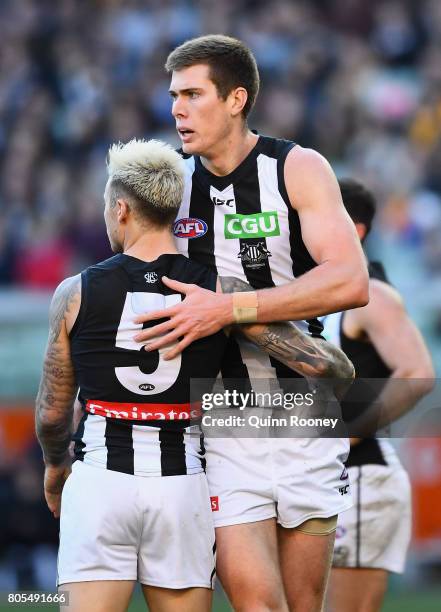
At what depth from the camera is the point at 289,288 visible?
3.93 m

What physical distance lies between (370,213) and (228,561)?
2060mm

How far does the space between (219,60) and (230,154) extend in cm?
35

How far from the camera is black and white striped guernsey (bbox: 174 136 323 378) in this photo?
4160 mm

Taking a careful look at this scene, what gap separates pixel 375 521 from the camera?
5293 millimetres

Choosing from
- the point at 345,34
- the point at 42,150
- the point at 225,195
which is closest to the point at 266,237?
the point at 225,195

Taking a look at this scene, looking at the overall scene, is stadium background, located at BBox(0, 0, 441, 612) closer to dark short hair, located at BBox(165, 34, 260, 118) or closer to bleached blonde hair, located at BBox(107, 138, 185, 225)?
dark short hair, located at BBox(165, 34, 260, 118)

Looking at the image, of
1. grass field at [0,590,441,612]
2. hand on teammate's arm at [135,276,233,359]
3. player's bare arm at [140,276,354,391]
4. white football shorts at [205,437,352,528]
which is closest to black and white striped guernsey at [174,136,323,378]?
player's bare arm at [140,276,354,391]

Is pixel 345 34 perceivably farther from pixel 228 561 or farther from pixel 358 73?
pixel 228 561

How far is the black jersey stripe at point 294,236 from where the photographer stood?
4129 millimetres

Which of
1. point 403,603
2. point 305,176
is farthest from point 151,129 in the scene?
point 305,176

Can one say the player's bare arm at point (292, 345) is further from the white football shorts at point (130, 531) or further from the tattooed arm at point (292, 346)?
the white football shorts at point (130, 531)

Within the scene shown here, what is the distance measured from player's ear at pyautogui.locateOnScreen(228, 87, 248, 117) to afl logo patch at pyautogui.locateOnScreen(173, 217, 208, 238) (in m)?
0.43

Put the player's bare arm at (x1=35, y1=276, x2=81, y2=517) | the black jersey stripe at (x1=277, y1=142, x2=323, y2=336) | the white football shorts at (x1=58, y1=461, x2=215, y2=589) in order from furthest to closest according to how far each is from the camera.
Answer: the black jersey stripe at (x1=277, y1=142, x2=323, y2=336)
the player's bare arm at (x1=35, y1=276, x2=81, y2=517)
the white football shorts at (x1=58, y1=461, x2=215, y2=589)

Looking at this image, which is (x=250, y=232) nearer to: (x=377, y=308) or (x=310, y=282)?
(x=310, y=282)
